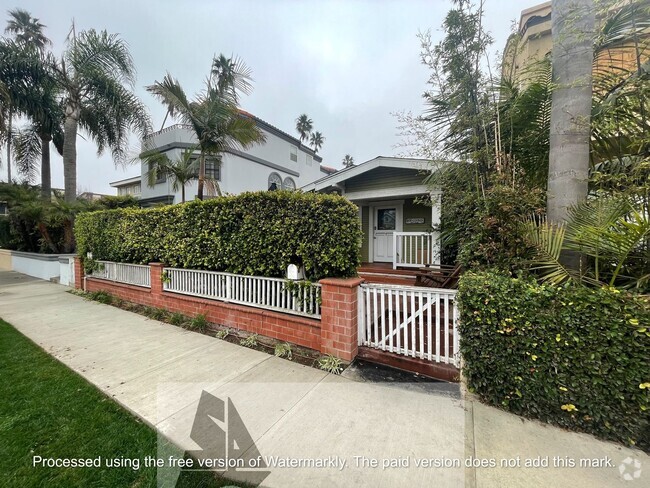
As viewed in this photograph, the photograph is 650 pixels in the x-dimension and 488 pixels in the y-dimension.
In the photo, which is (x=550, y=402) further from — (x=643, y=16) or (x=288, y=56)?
(x=288, y=56)

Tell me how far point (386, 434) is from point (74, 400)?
319 cm

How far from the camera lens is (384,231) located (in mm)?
8430

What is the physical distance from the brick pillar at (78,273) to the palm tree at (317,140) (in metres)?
31.5

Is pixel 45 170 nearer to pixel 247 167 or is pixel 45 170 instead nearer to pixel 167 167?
pixel 247 167

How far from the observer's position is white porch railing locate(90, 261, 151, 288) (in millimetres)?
6103

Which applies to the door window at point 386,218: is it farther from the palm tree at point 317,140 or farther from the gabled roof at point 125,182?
the palm tree at point 317,140

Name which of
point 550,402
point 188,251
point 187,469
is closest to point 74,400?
point 187,469

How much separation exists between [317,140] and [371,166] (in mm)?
31104

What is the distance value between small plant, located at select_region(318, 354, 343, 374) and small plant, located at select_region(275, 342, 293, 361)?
48cm

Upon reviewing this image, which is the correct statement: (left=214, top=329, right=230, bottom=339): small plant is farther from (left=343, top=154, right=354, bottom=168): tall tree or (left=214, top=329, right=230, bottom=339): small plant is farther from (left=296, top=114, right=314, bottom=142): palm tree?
(left=343, top=154, right=354, bottom=168): tall tree

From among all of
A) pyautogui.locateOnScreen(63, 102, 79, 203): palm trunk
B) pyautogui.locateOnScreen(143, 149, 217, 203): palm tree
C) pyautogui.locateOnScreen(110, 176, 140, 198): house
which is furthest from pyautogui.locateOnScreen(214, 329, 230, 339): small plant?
pyautogui.locateOnScreen(110, 176, 140, 198): house

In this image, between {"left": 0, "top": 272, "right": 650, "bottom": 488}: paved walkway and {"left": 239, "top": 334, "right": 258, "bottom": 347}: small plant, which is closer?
{"left": 0, "top": 272, "right": 650, "bottom": 488}: paved walkway

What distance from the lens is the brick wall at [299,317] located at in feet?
11.3

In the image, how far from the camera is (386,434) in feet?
7.30
